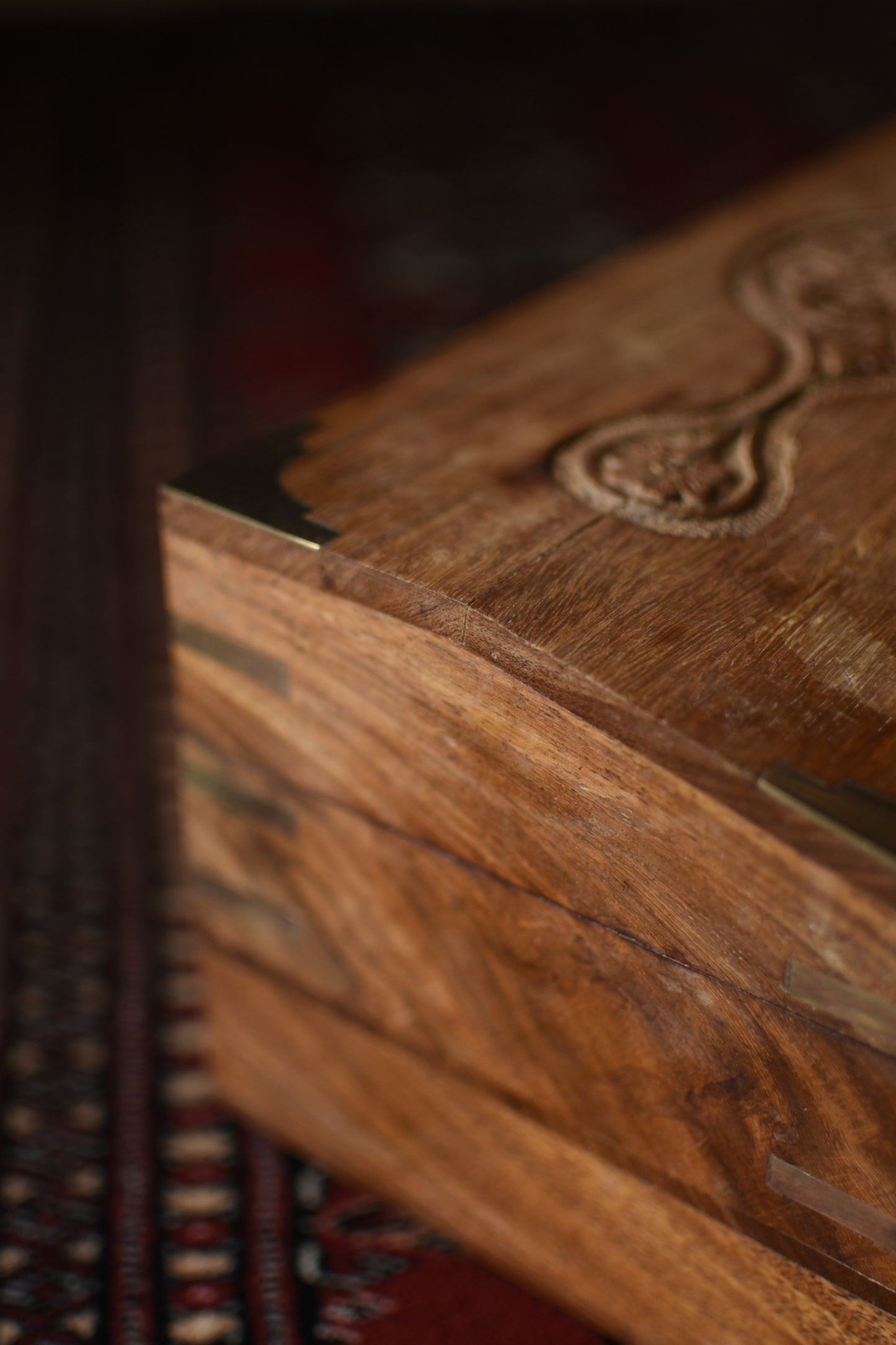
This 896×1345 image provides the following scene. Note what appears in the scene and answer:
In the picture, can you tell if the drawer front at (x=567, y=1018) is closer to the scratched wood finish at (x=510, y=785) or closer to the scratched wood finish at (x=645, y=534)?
the scratched wood finish at (x=510, y=785)

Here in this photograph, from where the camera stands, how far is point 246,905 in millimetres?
805

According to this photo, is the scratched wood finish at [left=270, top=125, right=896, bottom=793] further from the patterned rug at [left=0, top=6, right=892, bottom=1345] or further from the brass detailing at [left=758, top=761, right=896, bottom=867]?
the patterned rug at [left=0, top=6, right=892, bottom=1345]

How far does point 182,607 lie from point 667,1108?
375 mm

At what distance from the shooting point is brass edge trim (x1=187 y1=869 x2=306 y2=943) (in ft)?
2.55

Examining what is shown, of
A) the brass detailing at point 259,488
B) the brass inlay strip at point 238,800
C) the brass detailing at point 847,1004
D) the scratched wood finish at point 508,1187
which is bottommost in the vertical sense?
the scratched wood finish at point 508,1187

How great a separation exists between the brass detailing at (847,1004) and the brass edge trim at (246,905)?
335 millimetres

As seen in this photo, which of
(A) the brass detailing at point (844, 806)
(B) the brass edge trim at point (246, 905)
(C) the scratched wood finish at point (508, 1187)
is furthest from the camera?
(B) the brass edge trim at point (246, 905)

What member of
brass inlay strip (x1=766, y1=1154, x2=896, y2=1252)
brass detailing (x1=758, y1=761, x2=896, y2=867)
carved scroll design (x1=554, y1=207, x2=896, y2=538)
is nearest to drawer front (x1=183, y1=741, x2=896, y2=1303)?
brass inlay strip (x1=766, y1=1154, x2=896, y2=1252)

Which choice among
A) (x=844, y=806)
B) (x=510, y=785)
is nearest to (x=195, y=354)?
(x=510, y=785)

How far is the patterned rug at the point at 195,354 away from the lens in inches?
32.0

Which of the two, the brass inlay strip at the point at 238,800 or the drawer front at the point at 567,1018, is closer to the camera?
the drawer front at the point at 567,1018

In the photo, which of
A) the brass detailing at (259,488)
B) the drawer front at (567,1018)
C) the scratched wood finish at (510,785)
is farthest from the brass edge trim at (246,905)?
the brass detailing at (259,488)

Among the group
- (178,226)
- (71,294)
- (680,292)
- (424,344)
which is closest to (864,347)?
(680,292)

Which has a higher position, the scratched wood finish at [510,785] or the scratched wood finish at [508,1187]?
the scratched wood finish at [510,785]
